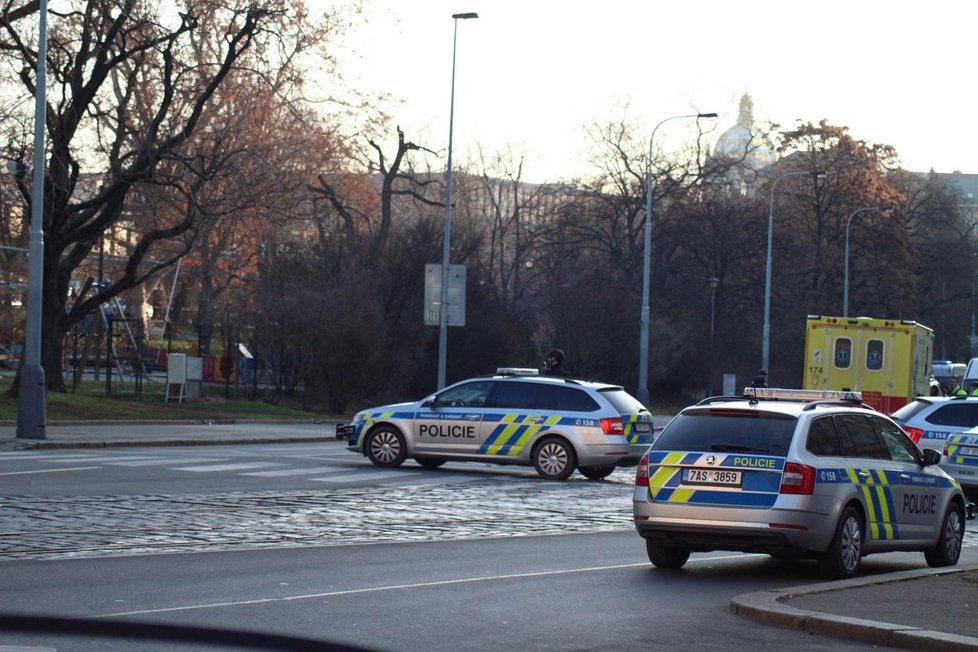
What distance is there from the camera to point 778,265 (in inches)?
2625

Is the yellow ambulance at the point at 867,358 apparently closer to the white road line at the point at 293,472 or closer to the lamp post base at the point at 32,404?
the white road line at the point at 293,472

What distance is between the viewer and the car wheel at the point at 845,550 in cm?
1188

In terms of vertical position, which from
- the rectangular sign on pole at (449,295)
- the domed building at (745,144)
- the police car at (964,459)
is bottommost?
the police car at (964,459)

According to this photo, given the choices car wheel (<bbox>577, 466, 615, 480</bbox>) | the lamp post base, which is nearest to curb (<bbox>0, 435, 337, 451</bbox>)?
the lamp post base

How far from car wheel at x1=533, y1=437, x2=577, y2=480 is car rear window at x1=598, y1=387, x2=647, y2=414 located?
0.94m

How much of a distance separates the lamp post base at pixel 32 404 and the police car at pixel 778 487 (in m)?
15.1

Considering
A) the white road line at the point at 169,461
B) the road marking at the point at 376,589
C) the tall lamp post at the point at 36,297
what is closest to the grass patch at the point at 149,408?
the tall lamp post at the point at 36,297

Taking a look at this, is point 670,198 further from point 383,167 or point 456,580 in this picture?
point 456,580

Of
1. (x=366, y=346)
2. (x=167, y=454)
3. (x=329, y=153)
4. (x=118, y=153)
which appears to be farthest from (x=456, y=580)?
(x=329, y=153)

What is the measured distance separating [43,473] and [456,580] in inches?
404

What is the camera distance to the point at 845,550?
12.1 meters

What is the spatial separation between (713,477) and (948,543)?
10.1ft

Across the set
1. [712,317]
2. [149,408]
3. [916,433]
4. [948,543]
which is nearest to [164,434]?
[149,408]

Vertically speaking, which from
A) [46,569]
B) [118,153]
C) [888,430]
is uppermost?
[118,153]
